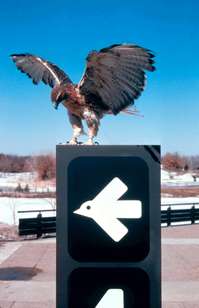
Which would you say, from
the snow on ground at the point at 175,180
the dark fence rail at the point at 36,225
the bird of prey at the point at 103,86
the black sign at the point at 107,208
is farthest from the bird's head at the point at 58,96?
the snow on ground at the point at 175,180

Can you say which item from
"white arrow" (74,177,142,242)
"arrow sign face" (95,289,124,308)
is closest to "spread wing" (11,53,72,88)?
"white arrow" (74,177,142,242)

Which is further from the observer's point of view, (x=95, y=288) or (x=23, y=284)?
(x=23, y=284)

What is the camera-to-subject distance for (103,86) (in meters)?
2.67

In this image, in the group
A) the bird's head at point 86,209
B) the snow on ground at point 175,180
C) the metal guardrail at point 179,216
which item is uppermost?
the bird's head at point 86,209

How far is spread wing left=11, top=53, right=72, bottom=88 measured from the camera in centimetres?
294

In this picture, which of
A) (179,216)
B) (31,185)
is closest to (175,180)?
(31,185)

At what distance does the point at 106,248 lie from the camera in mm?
2373

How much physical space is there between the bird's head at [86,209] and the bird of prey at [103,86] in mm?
425

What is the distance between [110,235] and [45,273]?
5.99 meters

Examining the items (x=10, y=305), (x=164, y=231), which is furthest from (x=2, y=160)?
(x=10, y=305)

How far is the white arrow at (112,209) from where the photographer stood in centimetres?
237

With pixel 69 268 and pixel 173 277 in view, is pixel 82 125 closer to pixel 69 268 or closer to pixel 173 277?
pixel 69 268

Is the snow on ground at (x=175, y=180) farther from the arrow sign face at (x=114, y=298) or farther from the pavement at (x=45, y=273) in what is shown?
the arrow sign face at (x=114, y=298)

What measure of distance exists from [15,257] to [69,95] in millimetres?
7472
